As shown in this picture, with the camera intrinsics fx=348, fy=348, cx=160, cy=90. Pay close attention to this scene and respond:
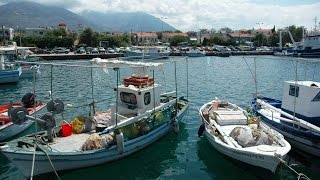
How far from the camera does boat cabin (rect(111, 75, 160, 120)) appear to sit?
730 inches

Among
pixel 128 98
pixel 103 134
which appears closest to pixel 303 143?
pixel 128 98

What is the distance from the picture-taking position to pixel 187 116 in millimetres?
25062

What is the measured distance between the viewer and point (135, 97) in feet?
61.1

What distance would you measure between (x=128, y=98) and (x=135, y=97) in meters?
0.46

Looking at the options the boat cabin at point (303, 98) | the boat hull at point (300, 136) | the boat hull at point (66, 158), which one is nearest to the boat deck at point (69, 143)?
the boat hull at point (66, 158)

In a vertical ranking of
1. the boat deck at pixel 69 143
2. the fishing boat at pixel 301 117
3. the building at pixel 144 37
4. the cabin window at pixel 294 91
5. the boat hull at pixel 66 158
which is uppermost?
the building at pixel 144 37

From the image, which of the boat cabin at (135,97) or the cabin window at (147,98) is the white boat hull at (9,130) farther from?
the cabin window at (147,98)

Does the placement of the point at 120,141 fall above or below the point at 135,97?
below

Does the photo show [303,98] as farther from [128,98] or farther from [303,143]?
[128,98]

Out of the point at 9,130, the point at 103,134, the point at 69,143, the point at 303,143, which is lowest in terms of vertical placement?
the point at 303,143

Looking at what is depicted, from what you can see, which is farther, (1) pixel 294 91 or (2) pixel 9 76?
(2) pixel 9 76

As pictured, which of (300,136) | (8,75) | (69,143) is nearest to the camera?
(69,143)

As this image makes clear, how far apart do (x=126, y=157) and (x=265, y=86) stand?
3097 centimetres

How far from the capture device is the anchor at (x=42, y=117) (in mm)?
13867
